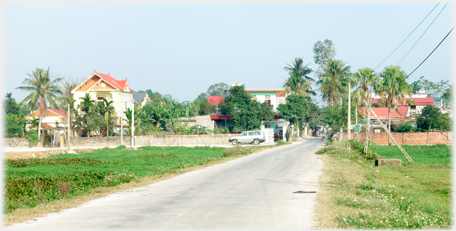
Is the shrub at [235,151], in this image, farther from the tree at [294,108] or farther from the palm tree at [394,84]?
the tree at [294,108]

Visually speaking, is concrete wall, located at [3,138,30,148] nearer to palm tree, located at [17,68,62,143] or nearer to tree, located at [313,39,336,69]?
palm tree, located at [17,68,62,143]

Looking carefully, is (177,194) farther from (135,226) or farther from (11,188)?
(11,188)

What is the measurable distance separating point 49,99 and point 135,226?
45958 millimetres

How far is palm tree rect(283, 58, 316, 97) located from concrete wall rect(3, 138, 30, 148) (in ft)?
130

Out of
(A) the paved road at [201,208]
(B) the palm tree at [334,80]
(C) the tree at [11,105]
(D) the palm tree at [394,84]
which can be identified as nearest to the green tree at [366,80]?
(D) the palm tree at [394,84]

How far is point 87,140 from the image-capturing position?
159 feet

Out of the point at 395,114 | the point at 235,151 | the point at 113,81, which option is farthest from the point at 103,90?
the point at 395,114

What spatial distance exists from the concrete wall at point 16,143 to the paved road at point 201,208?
130 feet

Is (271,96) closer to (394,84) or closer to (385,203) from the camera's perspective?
(394,84)

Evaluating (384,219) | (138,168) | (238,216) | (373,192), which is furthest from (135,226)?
(138,168)

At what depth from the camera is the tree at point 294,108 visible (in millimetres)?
63188

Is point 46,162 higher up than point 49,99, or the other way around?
point 49,99

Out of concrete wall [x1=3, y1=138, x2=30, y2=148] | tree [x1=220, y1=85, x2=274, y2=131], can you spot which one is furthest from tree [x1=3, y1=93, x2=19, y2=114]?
tree [x1=220, y1=85, x2=274, y2=131]

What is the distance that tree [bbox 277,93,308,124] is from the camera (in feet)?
207
